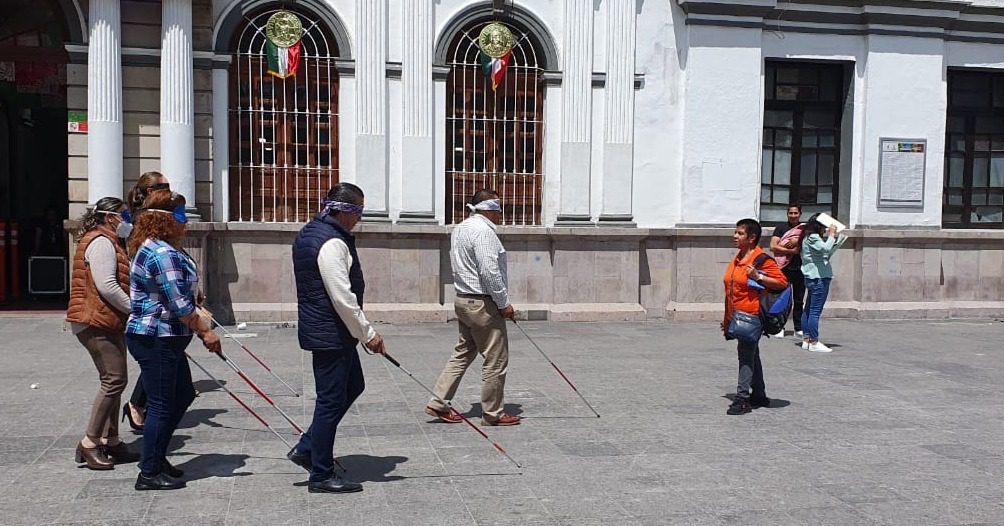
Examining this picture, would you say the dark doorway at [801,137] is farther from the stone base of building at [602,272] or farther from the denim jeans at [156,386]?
the denim jeans at [156,386]

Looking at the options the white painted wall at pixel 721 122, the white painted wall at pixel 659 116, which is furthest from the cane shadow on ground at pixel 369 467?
the white painted wall at pixel 721 122

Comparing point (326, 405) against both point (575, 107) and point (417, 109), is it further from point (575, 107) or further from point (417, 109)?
point (575, 107)

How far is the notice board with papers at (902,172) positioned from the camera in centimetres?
1434

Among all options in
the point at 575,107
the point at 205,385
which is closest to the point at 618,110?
the point at 575,107

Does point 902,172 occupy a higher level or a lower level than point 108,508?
higher

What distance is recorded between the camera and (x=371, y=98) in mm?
12625

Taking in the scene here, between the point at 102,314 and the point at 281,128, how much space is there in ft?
24.8

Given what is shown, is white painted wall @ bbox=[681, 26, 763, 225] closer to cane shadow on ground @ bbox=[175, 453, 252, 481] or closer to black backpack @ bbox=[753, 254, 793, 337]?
black backpack @ bbox=[753, 254, 793, 337]

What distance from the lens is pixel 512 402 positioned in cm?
783

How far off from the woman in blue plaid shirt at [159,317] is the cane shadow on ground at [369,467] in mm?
864

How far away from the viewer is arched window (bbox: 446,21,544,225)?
13266 mm

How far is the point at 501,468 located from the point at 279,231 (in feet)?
24.7

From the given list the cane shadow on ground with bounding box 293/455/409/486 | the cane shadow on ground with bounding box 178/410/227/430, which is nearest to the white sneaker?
the cane shadow on ground with bounding box 293/455/409/486

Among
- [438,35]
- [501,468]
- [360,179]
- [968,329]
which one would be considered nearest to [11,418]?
[501,468]
